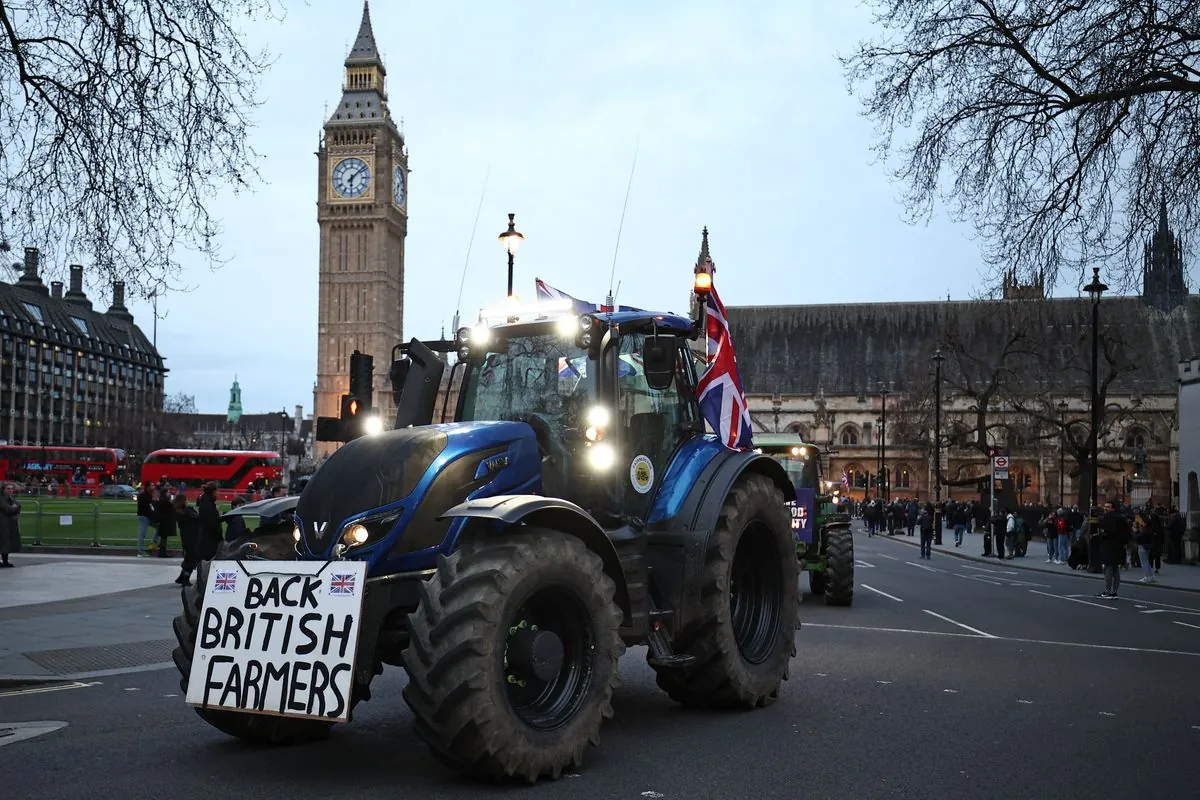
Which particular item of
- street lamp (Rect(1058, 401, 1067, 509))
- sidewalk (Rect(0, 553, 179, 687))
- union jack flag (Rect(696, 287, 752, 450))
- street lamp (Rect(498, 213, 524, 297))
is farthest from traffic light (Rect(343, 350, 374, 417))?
street lamp (Rect(1058, 401, 1067, 509))

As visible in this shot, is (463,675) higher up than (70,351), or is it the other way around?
(70,351)

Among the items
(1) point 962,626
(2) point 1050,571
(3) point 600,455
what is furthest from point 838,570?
(2) point 1050,571

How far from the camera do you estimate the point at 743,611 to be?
8.52m

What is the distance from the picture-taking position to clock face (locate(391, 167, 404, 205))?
13238 cm

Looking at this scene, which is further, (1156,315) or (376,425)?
(1156,315)

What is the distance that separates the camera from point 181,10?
10461mm

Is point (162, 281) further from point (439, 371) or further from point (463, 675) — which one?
point (463, 675)

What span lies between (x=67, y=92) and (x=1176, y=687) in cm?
1139

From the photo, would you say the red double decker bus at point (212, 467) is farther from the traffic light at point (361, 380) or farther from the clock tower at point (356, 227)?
the traffic light at point (361, 380)

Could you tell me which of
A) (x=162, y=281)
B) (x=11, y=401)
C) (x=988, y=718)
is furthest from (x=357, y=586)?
(x=11, y=401)

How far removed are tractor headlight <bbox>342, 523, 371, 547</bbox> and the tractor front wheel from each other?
1184 cm

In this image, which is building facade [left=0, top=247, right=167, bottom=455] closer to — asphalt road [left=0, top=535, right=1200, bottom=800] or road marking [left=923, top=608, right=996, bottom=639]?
road marking [left=923, top=608, right=996, bottom=639]

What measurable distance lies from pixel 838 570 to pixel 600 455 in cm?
1039

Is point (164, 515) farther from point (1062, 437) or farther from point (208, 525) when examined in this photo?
point (1062, 437)
